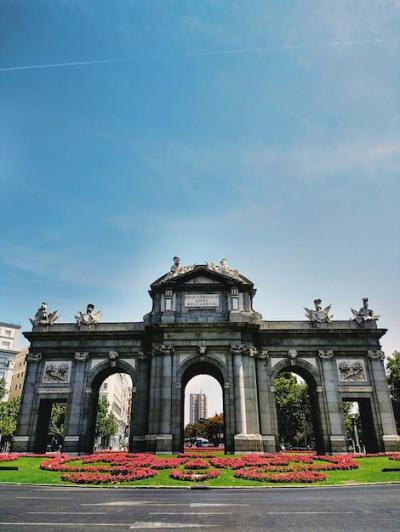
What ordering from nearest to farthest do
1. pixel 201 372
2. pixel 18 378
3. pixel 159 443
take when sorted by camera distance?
pixel 159 443
pixel 201 372
pixel 18 378

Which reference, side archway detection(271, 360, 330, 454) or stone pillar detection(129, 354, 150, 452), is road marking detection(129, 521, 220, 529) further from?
side archway detection(271, 360, 330, 454)

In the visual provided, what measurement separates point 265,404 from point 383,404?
12.1 meters

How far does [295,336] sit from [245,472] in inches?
790

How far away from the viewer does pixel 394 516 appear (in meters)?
11.7

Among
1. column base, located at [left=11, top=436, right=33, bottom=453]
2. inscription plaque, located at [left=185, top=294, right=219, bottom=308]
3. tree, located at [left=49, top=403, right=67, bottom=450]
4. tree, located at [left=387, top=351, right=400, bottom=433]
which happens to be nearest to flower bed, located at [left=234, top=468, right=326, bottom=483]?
inscription plaque, located at [left=185, top=294, right=219, bottom=308]

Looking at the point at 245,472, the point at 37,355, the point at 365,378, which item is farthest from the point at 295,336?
the point at 37,355

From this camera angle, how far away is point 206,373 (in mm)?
42688

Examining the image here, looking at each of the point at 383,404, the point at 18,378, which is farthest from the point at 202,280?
the point at 18,378

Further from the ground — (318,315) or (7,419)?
(318,315)

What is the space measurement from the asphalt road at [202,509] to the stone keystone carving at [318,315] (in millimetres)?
23782

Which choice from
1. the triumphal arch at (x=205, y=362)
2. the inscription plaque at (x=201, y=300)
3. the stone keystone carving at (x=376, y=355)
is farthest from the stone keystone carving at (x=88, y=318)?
the stone keystone carving at (x=376, y=355)

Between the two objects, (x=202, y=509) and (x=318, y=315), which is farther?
(x=318, y=315)

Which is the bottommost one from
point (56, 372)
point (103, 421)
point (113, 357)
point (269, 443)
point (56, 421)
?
point (269, 443)

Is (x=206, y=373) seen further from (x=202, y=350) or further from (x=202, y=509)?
(x=202, y=509)
